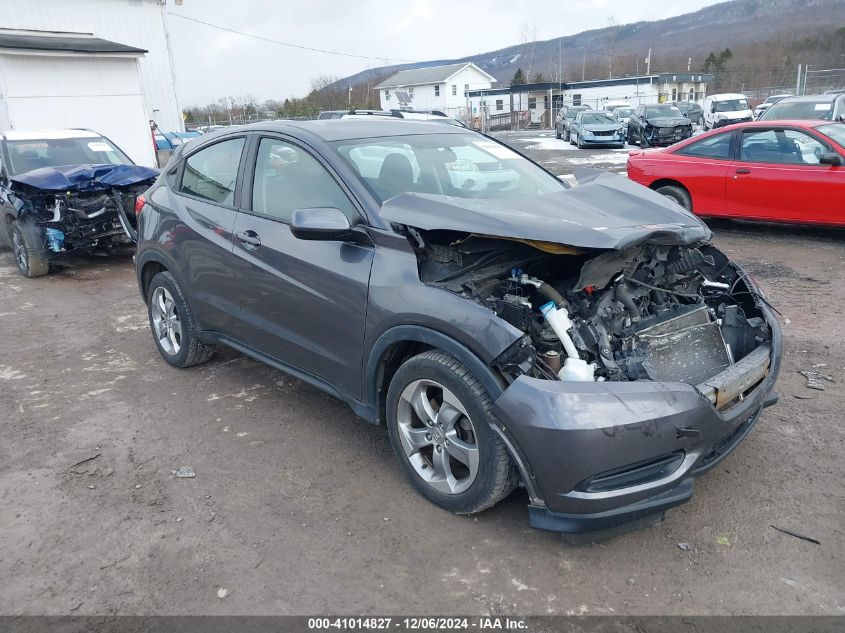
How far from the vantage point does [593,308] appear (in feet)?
10.5

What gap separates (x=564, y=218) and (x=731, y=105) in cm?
2927

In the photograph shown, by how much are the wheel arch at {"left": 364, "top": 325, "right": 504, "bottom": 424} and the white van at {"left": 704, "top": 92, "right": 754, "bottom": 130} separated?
2698 centimetres

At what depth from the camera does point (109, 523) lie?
3244mm

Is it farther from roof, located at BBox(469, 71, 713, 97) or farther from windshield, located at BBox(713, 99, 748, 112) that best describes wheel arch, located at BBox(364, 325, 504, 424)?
roof, located at BBox(469, 71, 713, 97)

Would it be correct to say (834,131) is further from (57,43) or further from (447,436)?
(57,43)

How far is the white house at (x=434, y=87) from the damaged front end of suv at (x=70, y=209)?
6251cm

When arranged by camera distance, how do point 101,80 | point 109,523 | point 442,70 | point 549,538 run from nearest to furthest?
point 549,538
point 109,523
point 101,80
point 442,70

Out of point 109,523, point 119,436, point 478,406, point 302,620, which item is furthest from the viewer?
point 119,436

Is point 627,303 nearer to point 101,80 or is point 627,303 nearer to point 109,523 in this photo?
point 109,523

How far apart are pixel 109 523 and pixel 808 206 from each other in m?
7.91

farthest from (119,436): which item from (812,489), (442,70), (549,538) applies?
(442,70)

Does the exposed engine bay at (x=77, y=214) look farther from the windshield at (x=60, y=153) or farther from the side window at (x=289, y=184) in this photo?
the side window at (x=289, y=184)

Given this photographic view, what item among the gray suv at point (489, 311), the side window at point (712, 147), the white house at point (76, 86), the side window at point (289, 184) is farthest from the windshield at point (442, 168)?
the white house at point (76, 86)

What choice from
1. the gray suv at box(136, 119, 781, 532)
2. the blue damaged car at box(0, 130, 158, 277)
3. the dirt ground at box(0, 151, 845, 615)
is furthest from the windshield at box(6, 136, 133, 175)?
the gray suv at box(136, 119, 781, 532)
